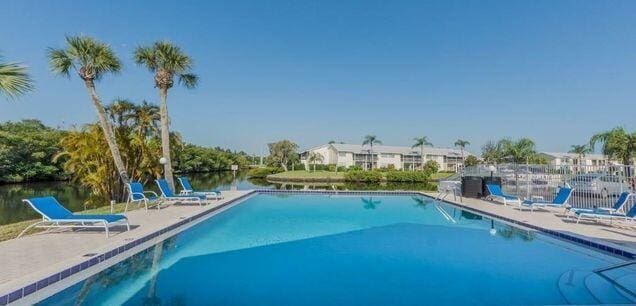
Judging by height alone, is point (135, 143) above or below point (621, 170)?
above

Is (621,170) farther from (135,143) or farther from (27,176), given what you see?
(27,176)

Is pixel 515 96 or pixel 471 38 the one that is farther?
pixel 515 96

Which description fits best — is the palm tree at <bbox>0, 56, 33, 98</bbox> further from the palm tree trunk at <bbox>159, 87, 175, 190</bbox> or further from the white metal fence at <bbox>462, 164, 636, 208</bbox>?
the white metal fence at <bbox>462, 164, 636, 208</bbox>

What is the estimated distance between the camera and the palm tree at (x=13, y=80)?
554cm

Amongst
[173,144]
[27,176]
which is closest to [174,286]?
[173,144]

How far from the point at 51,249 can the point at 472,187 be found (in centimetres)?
1410

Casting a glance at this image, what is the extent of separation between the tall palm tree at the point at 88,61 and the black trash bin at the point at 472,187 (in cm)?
1339

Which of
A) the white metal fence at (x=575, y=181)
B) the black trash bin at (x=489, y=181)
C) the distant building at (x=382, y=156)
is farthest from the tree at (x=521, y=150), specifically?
the black trash bin at (x=489, y=181)

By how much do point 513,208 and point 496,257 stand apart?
19.7 feet

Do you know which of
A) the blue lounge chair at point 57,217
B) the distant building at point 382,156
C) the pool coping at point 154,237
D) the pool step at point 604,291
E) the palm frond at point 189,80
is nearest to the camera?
the pool coping at point 154,237

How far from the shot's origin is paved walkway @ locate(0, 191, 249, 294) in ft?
13.4

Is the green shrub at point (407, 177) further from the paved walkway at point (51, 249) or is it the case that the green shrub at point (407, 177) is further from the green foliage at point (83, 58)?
the paved walkway at point (51, 249)

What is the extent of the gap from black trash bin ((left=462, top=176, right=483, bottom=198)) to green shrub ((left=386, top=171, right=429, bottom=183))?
23.8 meters

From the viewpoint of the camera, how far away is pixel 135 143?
50.7 ft
